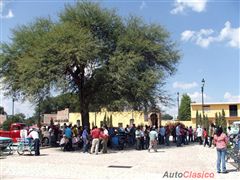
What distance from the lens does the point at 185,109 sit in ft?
312

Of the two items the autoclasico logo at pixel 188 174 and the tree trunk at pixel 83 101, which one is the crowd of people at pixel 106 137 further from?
the autoclasico logo at pixel 188 174

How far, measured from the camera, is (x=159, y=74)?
2989 centimetres

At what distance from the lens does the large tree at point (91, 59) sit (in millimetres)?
27625

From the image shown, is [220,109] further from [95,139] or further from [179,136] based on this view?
[95,139]

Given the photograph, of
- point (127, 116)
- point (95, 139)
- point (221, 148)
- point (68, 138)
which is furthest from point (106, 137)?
point (127, 116)

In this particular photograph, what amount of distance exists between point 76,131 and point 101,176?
1437 cm

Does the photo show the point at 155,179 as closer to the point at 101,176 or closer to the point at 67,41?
the point at 101,176

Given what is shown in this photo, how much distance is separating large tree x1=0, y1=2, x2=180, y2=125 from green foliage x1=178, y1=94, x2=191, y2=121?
62626 mm

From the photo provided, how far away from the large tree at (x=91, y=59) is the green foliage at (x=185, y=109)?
2466 inches

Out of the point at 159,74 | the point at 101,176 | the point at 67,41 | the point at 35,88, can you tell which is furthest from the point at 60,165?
the point at 159,74

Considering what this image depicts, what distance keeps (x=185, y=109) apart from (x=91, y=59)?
226ft

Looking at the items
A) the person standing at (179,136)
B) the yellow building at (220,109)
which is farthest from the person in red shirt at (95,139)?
the yellow building at (220,109)

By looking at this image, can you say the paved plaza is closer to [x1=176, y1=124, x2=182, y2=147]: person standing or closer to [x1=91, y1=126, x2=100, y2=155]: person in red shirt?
[x1=91, y1=126, x2=100, y2=155]: person in red shirt

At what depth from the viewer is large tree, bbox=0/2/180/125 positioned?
90.6ft
